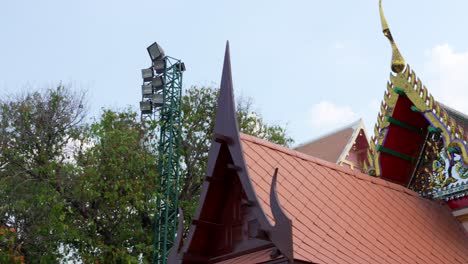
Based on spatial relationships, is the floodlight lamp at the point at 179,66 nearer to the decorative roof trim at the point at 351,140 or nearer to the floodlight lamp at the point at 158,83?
the floodlight lamp at the point at 158,83

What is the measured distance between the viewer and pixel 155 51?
82.7 feet

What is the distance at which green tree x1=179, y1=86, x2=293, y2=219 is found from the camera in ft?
85.1

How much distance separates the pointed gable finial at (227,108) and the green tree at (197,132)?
16.2 meters

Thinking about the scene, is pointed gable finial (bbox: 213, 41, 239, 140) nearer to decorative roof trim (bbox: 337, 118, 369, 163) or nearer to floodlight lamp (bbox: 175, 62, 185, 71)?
decorative roof trim (bbox: 337, 118, 369, 163)

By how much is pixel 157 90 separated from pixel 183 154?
234 centimetres

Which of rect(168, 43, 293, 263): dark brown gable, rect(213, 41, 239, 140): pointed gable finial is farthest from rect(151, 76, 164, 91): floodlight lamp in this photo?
rect(213, 41, 239, 140): pointed gable finial

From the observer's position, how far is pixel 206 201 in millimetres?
9633

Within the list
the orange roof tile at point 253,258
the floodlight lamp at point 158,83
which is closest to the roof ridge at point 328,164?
the orange roof tile at point 253,258

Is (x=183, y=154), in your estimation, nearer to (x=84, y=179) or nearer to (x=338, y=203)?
(x=84, y=179)

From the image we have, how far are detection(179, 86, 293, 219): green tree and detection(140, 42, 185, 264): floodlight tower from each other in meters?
0.98

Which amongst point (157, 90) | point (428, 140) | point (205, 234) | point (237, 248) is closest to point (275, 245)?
point (237, 248)

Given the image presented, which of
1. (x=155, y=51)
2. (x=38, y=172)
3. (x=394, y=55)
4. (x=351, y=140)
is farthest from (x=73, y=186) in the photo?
(x=394, y=55)

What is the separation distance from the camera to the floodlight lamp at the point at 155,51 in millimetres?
25016

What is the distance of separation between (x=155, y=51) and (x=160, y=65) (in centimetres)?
58
